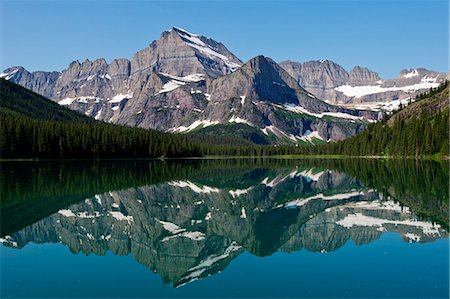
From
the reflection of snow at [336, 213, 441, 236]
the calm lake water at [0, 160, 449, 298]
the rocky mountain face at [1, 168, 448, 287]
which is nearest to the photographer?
the calm lake water at [0, 160, 449, 298]

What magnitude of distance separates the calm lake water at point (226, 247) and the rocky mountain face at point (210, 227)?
106 mm

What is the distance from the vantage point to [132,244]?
27828mm

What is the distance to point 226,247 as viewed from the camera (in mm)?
28109

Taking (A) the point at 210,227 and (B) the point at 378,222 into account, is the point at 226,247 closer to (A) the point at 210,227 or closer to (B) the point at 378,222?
(A) the point at 210,227

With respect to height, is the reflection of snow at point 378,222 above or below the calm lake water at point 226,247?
above

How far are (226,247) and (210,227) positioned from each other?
775cm

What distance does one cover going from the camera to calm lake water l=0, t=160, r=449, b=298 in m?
19.1

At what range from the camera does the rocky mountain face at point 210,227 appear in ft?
86.9

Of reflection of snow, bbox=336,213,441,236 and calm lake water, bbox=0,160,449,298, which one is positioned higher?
reflection of snow, bbox=336,213,441,236

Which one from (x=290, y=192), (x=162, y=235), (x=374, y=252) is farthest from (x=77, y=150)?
(x=374, y=252)

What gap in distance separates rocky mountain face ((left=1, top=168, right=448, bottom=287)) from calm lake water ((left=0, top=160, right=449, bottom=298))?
11cm

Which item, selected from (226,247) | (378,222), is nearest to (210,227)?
(226,247)

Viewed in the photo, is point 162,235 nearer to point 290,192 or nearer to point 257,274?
point 257,274

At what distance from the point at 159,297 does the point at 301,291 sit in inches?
232
